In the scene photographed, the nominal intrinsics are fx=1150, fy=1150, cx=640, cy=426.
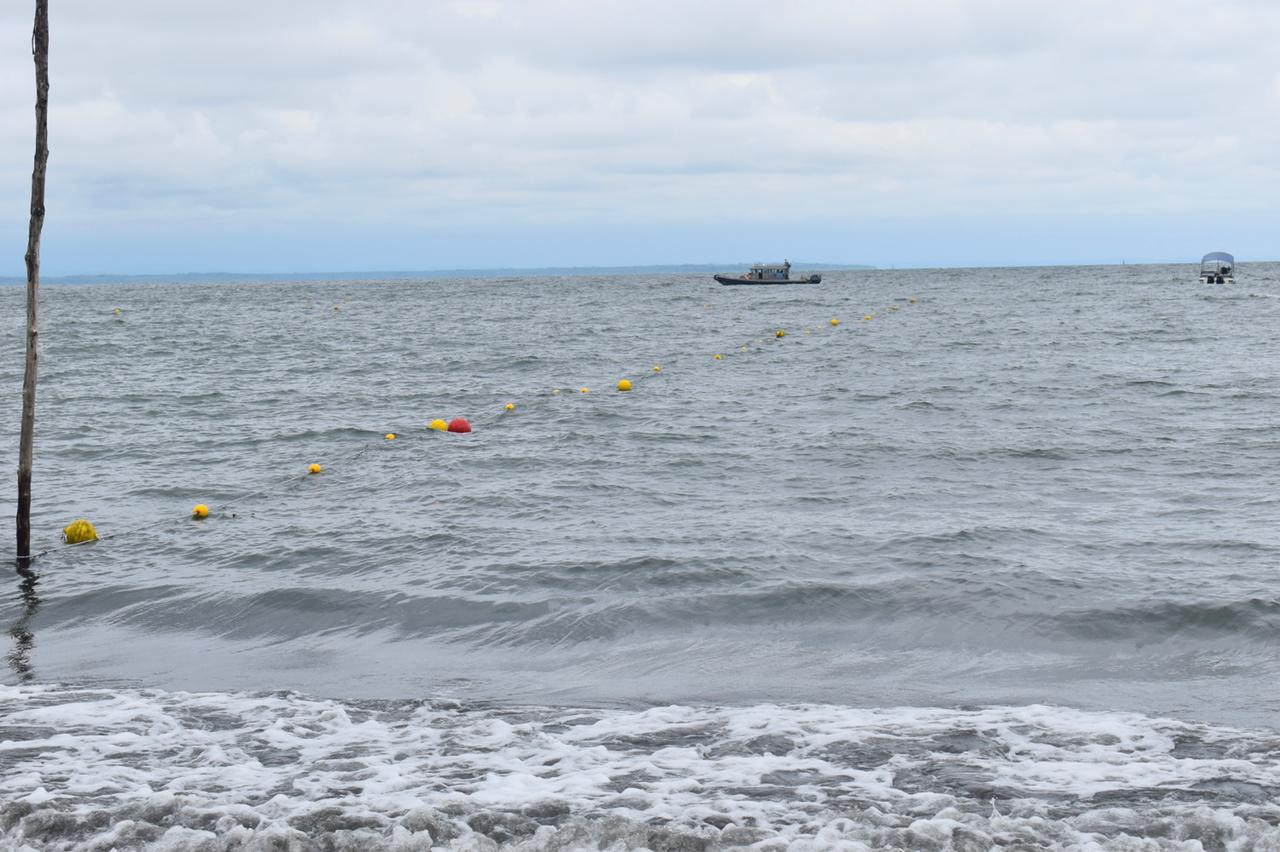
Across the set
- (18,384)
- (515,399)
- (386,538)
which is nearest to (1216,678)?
(386,538)

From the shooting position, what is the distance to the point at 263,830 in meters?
6.58

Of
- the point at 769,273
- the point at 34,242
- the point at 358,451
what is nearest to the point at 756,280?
the point at 769,273

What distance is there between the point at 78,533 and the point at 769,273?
99448 mm

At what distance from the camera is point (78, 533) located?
14875 mm

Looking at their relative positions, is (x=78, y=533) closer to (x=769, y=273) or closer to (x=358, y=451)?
(x=358, y=451)

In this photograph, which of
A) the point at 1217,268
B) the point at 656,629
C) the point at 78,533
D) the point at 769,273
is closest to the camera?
the point at 656,629

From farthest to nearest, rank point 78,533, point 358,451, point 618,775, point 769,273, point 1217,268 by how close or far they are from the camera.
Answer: point 769,273
point 1217,268
point 358,451
point 78,533
point 618,775

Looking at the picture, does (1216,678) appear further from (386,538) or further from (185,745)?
(386,538)

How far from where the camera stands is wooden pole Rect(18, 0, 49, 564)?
12.7m

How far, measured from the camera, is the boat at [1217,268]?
3888 inches

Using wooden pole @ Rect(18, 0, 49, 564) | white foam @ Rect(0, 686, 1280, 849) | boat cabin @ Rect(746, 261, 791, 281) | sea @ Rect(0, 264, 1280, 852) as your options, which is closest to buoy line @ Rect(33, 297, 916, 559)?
sea @ Rect(0, 264, 1280, 852)

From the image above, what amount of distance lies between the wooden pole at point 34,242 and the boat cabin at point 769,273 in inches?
3907

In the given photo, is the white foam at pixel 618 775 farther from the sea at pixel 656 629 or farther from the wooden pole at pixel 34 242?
the wooden pole at pixel 34 242

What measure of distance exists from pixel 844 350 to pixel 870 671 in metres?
35.4
